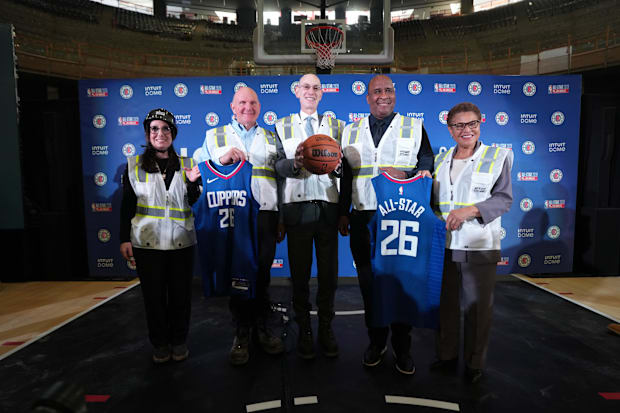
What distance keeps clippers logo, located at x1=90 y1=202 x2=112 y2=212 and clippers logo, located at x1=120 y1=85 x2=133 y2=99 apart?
146cm

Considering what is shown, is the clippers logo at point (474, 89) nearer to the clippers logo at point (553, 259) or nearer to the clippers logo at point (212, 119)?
the clippers logo at point (553, 259)

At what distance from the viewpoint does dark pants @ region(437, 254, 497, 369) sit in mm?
2137

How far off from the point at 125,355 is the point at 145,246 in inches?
39.4

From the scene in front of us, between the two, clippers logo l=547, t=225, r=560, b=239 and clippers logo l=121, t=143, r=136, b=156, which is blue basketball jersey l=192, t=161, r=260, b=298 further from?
clippers logo l=547, t=225, r=560, b=239

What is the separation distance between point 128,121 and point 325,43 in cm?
312

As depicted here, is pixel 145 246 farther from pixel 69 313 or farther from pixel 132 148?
pixel 132 148

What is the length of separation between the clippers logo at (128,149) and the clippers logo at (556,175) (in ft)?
18.5

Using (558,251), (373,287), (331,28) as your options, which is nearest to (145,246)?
(373,287)

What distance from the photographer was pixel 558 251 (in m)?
4.64

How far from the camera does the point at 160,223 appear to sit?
2334 millimetres

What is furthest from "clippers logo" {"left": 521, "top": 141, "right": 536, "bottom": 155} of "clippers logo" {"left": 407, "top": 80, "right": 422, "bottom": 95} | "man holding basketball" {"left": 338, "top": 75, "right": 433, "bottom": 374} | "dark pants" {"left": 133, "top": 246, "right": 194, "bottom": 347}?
"dark pants" {"left": 133, "top": 246, "right": 194, "bottom": 347}

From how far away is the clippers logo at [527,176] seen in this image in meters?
4.56

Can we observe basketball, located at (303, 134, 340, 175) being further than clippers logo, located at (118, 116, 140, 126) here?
No

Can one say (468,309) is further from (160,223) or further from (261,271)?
(160,223)
